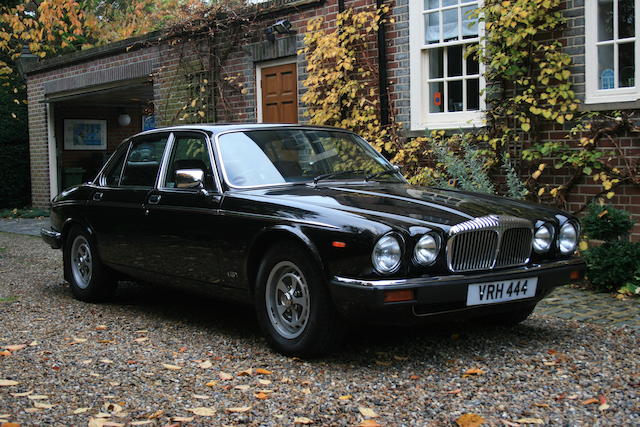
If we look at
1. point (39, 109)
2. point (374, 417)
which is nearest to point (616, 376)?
point (374, 417)

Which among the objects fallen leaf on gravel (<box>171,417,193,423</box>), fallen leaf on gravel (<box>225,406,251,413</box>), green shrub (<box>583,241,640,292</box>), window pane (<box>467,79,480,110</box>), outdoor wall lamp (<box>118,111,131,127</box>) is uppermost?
outdoor wall lamp (<box>118,111,131,127</box>)

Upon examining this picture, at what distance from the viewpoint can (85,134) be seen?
20547 mm

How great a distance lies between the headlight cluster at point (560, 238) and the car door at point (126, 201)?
2.96 m

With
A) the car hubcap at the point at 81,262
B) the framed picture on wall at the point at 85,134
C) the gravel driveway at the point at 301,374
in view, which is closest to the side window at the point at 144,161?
the car hubcap at the point at 81,262

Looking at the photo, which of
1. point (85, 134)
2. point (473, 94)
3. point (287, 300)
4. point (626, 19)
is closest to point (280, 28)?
point (473, 94)

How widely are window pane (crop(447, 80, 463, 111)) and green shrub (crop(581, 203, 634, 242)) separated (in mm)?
2727

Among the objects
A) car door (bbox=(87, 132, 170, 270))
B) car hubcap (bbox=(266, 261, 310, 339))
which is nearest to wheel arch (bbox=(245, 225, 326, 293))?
car hubcap (bbox=(266, 261, 310, 339))

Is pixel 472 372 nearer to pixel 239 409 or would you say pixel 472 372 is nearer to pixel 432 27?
pixel 239 409

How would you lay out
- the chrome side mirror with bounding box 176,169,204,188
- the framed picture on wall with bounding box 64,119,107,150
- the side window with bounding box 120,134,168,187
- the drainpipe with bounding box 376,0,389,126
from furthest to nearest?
the framed picture on wall with bounding box 64,119,107,150, the drainpipe with bounding box 376,0,389,126, the side window with bounding box 120,134,168,187, the chrome side mirror with bounding box 176,169,204,188

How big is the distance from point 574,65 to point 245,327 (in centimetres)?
475

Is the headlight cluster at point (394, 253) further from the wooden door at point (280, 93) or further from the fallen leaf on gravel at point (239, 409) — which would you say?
the wooden door at point (280, 93)

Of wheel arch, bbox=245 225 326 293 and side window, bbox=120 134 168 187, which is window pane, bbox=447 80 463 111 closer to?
side window, bbox=120 134 168 187

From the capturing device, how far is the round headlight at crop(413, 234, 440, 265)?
421 cm

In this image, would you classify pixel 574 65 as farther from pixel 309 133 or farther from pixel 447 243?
pixel 447 243
